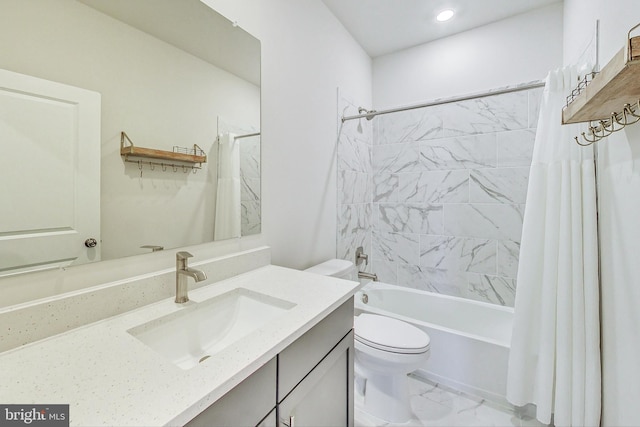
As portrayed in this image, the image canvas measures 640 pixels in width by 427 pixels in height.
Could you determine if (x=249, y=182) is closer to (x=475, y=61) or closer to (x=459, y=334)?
(x=459, y=334)

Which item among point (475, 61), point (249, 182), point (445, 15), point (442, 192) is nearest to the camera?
point (249, 182)

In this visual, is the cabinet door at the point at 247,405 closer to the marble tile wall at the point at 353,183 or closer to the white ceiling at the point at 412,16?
the marble tile wall at the point at 353,183

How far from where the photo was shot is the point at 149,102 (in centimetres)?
97

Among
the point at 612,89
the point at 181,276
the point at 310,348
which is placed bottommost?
the point at 310,348

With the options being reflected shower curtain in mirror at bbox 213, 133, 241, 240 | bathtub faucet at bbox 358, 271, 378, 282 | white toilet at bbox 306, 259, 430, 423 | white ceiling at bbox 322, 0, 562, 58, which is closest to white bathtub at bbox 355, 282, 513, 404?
bathtub faucet at bbox 358, 271, 378, 282

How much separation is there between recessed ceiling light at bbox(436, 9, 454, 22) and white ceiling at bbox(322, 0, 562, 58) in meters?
0.03

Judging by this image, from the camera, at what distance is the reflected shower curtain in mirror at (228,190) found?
47.8 inches

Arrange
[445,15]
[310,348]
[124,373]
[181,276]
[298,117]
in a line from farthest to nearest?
[445,15]
[298,117]
[181,276]
[310,348]
[124,373]

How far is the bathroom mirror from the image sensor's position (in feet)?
2.40

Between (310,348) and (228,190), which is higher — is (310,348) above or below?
below

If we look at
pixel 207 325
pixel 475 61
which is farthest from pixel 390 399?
pixel 475 61

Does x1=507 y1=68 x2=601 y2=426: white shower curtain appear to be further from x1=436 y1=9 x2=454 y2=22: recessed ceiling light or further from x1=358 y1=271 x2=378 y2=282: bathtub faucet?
x1=436 y1=9 x2=454 y2=22: recessed ceiling light

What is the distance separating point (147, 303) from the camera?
918mm

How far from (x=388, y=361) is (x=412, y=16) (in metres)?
2.44
